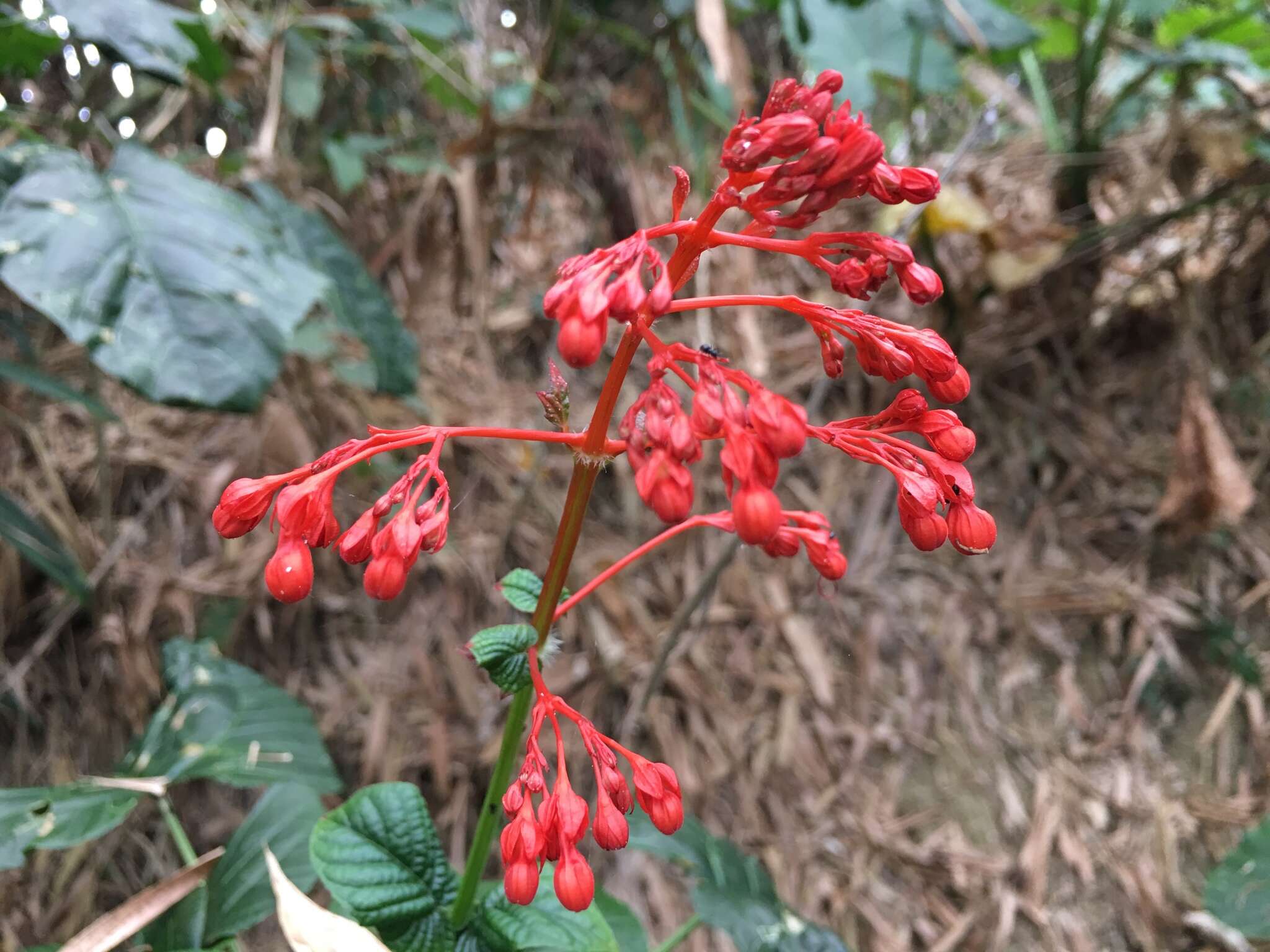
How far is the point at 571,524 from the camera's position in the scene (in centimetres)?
87

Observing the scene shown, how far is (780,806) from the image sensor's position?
212cm

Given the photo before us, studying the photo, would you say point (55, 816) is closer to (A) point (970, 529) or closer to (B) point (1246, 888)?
(A) point (970, 529)

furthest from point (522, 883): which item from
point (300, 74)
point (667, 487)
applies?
point (300, 74)

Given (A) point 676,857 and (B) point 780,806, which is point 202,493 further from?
(B) point 780,806

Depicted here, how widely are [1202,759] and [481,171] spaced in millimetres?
2775

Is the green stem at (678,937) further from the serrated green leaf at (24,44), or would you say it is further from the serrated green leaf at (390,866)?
the serrated green leaf at (24,44)

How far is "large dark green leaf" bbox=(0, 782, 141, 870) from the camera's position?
123cm

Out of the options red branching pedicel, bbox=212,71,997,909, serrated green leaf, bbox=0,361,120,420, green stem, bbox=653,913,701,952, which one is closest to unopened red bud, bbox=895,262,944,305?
red branching pedicel, bbox=212,71,997,909

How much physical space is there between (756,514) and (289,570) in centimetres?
47

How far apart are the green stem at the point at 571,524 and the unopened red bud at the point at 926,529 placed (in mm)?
326

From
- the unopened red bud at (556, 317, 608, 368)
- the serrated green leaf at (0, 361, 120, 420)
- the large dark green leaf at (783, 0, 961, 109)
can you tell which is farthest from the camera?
the large dark green leaf at (783, 0, 961, 109)

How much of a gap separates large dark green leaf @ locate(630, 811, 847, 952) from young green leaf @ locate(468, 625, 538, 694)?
0.64 m

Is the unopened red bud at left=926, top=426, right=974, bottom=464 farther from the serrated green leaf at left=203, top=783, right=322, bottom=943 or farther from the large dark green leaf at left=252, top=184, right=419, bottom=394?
the large dark green leaf at left=252, top=184, right=419, bottom=394

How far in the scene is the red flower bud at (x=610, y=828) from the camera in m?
0.82
